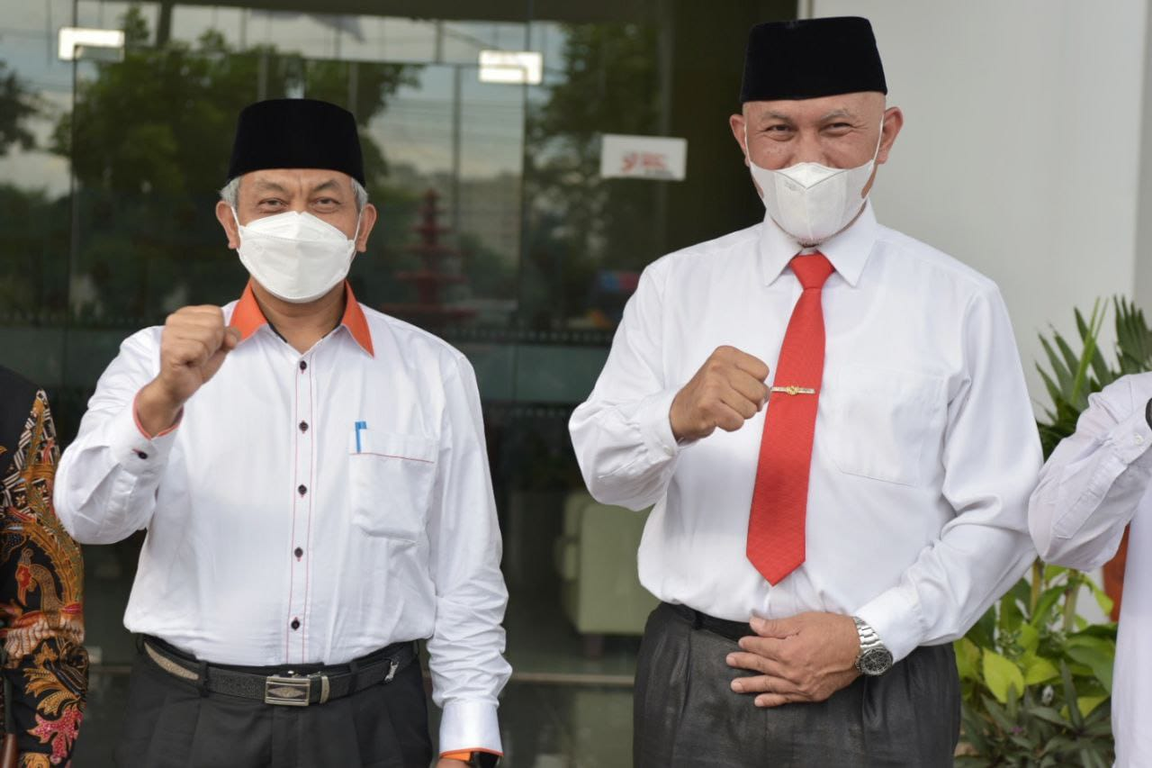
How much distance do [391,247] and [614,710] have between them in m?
2.08

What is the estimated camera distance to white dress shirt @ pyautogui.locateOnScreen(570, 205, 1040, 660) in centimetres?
217

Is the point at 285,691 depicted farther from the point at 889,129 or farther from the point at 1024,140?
the point at 1024,140

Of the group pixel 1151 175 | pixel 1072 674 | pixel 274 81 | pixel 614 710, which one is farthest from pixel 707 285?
pixel 274 81

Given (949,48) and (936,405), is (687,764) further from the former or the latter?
(949,48)

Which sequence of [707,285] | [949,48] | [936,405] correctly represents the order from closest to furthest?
1. [936,405]
2. [707,285]
3. [949,48]

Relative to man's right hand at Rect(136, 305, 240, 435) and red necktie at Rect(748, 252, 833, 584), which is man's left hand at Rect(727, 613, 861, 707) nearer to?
red necktie at Rect(748, 252, 833, 584)

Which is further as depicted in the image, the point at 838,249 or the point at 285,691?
the point at 838,249

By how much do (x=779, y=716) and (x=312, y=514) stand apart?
808mm

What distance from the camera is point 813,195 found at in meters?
2.25

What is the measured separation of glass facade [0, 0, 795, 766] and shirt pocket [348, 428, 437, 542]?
11.1 feet

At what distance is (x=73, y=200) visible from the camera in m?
5.83

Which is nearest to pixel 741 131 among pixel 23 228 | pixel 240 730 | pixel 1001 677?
pixel 240 730

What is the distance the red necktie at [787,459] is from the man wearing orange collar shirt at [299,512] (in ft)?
1.61

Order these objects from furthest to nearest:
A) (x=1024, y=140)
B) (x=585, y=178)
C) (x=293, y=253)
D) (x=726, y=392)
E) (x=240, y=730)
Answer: (x=585, y=178)
(x=1024, y=140)
(x=293, y=253)
(x=240, y=730)
(x=726, y=392)
